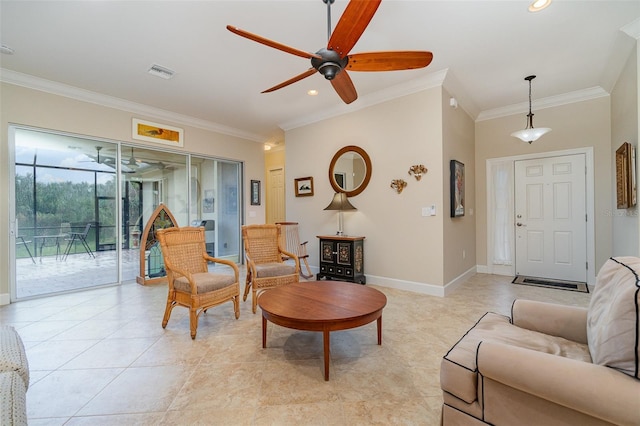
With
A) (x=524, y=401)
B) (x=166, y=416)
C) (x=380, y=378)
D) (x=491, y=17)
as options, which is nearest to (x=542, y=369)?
(x=524, y=401)

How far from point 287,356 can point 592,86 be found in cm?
533

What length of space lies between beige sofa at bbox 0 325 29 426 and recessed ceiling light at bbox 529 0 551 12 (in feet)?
12.7

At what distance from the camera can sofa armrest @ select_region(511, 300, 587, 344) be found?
149cm

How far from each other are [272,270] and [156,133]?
338 centimetres

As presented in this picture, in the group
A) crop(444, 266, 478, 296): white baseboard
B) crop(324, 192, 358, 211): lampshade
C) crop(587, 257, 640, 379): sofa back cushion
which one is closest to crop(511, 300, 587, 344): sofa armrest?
crop(587, 257, 640, 379): sofa back cushion

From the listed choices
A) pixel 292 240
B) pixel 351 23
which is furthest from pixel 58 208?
pixel 351 23

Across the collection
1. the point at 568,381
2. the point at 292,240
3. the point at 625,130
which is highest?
the point at 625,130

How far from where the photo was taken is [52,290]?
12.6ft

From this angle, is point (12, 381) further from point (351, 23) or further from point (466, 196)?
point (466, 196)

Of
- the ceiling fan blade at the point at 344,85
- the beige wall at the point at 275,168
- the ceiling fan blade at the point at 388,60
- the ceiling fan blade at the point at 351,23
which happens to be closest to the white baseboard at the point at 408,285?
the ceiling fan blade at the point at 344,85

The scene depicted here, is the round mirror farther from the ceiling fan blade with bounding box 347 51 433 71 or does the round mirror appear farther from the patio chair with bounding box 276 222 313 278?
the ceiling fan blade with bounding box 347 51 433 71

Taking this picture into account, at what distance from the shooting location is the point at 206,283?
2.62 metres

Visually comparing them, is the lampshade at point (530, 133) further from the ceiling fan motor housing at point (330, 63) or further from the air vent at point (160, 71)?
the air vent at point (160, 71)

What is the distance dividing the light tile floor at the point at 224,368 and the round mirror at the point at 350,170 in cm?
191
